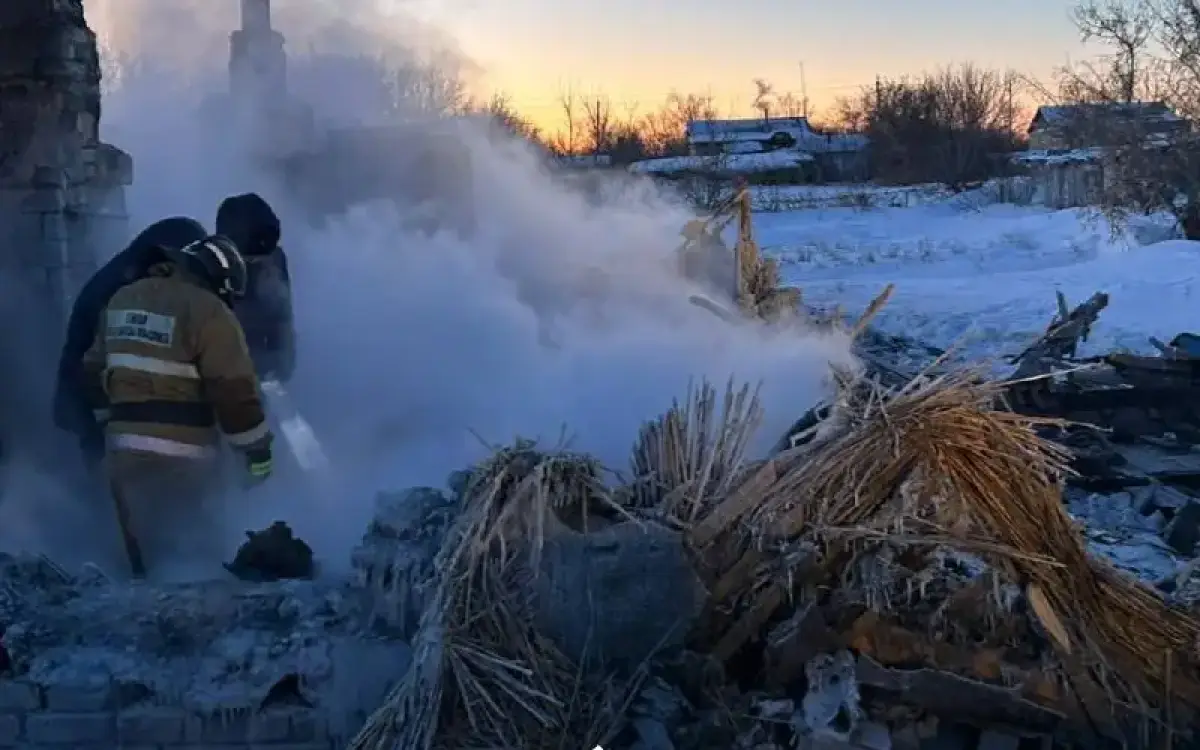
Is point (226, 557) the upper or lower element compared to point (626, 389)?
lower

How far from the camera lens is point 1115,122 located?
22.2 metres

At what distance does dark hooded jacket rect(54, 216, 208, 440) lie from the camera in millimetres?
4922

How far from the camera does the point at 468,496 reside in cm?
379

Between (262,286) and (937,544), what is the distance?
3.75m

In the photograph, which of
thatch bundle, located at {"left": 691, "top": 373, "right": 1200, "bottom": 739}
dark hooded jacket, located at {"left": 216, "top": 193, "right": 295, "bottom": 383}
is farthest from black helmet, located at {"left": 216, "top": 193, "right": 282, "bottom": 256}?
thatch bundle, located at {"left": 691, "top": 373, "right": 1200, "bottom": 739}

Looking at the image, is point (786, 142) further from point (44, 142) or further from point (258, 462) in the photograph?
point (258, 462)

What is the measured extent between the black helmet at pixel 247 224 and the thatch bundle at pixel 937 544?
3.14 metres

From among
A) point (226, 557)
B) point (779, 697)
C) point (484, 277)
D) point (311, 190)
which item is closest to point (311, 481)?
point (226, 557)

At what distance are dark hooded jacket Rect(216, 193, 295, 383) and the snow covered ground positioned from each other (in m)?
6.35

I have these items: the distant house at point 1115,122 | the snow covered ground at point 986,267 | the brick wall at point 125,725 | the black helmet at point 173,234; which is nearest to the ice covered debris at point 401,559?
the brick wall at point 125,725

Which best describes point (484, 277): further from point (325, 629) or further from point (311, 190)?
point (325, 629)

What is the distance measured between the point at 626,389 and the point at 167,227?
8.38 feet

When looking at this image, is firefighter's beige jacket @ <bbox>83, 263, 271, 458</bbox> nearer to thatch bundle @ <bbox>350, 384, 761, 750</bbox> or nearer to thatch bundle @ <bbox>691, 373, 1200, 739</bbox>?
thatch bundle @ <bbox>350, 384, 761, 750</bbox>

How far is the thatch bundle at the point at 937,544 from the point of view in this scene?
11.5 ft
